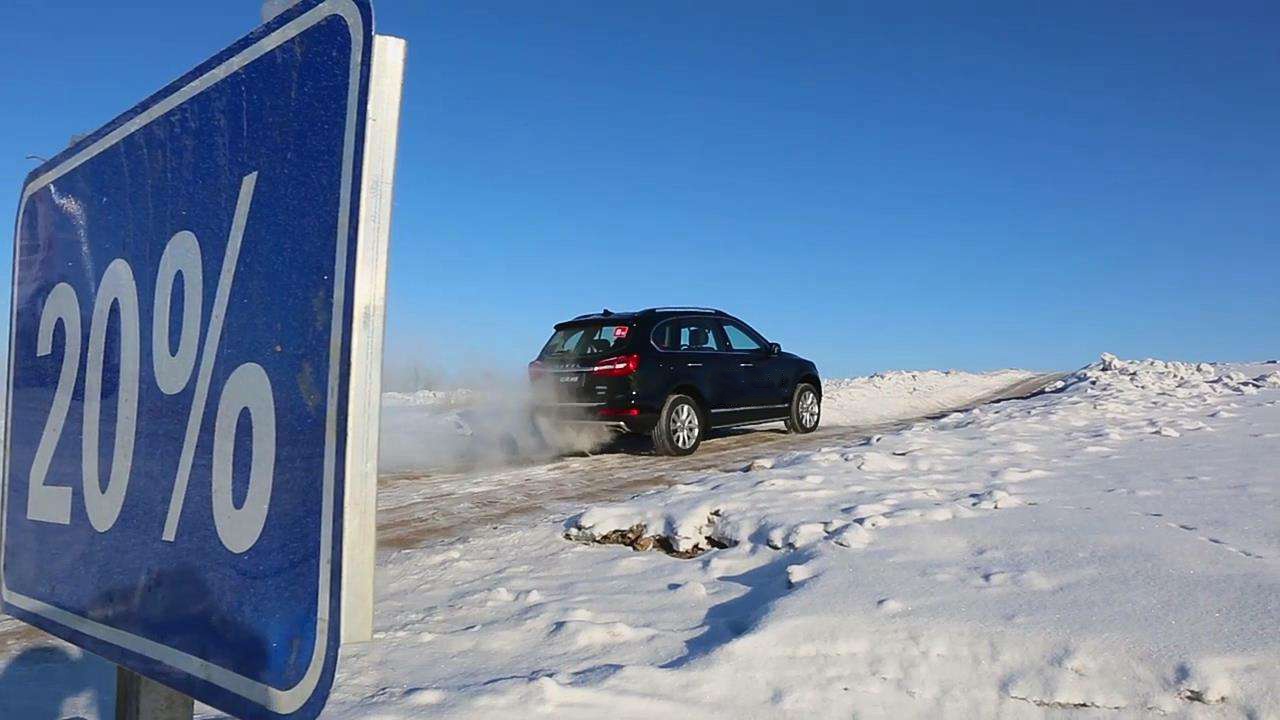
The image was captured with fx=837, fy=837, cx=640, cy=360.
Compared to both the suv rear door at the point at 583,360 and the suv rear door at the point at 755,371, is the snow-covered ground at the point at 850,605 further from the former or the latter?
the suv rear door at the point at 755,371

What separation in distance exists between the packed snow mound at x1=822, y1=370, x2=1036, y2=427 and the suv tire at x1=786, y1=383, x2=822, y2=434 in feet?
5.36

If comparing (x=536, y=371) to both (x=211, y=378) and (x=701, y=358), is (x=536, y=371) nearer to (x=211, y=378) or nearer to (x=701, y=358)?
(x=701, y=358)

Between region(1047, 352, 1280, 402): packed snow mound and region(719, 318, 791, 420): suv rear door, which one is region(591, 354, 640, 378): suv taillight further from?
region(1047, 352, 1280, 402): packed snow mound

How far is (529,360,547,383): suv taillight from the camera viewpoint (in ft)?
33.1

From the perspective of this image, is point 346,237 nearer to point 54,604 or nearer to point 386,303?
point 386,303

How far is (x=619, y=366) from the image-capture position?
946cm

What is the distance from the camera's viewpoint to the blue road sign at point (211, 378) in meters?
0.79

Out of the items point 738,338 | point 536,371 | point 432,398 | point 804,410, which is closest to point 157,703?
point 536,371

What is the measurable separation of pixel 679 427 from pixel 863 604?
21.1 feet

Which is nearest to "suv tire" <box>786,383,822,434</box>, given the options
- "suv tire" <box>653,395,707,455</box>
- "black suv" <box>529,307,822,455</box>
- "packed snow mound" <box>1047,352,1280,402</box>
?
"black suv" <box>529,307,822,455</box>

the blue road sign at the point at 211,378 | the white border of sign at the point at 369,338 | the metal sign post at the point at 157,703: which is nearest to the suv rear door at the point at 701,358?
the blue road sign at the point at 211,378

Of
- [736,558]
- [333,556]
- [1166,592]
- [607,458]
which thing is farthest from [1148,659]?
[607,458]

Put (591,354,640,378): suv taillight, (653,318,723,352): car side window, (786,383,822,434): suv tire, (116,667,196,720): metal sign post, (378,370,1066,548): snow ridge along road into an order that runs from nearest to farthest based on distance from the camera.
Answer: (116,667,196,720): metal sign post → (378,370,1066,548): snow ridge along road → (591,354,640,378): suv taillight → (653,318,723,352): car side window → (786,383,822,434): suv tire

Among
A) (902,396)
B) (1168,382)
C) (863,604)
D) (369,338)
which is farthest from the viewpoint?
(902,396)
